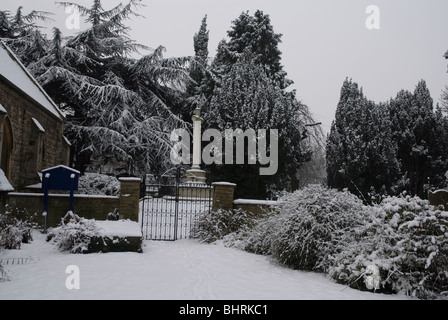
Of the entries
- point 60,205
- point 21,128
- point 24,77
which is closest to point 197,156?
point 24,77

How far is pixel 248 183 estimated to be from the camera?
17.0 metres

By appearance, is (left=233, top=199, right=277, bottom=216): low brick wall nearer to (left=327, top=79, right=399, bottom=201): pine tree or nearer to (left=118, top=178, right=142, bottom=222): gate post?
(left=118, top=178, right=142, bottom=222): gate post

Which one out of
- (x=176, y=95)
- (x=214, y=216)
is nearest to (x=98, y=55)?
(x=176, y=95)

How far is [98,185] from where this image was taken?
17.7 m

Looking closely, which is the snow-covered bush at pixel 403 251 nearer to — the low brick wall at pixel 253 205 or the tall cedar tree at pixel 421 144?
the low brick wall at pixel 253 205

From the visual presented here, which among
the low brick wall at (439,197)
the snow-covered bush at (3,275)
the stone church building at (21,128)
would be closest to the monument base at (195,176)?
the stone church building at (21,128)

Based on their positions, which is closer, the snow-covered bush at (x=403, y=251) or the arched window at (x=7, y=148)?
the snow-covered bush at (x=403, y=251)

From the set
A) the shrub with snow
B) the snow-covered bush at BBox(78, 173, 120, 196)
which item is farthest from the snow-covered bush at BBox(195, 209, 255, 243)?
the snow-covered bush at BBox(78, 173, 120, 196)

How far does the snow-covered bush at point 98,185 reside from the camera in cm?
1723

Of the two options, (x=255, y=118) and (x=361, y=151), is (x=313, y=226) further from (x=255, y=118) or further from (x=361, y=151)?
(x=361, y=151)

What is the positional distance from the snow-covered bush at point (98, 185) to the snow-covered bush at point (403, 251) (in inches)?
523
